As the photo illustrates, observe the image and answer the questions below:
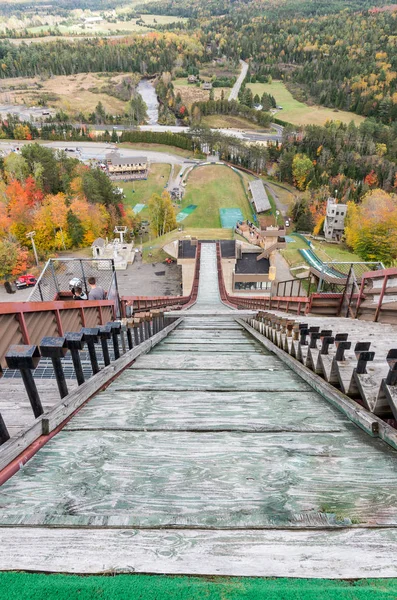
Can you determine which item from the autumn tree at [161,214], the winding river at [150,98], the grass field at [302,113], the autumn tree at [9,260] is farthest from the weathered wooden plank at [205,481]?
the grass field at [302,113]

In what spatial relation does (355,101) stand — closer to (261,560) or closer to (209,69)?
(209,69)

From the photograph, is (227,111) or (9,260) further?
(227,111)

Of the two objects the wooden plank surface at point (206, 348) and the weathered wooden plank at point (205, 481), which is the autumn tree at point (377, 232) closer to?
the wooden plank surface at point (206, 348)

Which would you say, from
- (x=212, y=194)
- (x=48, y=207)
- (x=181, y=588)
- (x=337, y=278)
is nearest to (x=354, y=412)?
(x=181, y=588)

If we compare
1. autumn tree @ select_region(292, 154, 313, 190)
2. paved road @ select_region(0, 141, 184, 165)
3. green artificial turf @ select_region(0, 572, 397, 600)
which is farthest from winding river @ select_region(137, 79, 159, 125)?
green artificial turf @ select_region(0, 572, 397, 600)

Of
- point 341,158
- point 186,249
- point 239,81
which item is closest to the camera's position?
point 186,249

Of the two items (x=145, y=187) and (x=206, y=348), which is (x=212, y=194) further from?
(x=206, y=348)
